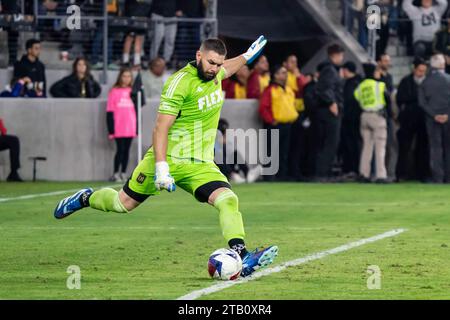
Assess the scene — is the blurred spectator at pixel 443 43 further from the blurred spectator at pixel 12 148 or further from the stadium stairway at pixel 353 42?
the blurred spectator at pixel 12 148

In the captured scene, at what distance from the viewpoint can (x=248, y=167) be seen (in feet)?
84.2

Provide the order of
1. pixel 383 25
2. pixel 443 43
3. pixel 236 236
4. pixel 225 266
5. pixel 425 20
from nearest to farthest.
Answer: pixel 225 266, pixel 236 236, pixel 443 43, pixel 425 20, pixel 383 25

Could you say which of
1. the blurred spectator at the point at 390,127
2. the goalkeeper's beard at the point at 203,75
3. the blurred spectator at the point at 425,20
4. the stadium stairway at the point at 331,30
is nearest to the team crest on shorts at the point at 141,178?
the goalkeeper's beard at the point at 203,75

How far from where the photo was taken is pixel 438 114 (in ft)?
84.2

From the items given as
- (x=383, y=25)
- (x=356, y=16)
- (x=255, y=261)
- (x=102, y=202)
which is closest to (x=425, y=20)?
(x=383, y=25)

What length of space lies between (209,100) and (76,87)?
1452cm

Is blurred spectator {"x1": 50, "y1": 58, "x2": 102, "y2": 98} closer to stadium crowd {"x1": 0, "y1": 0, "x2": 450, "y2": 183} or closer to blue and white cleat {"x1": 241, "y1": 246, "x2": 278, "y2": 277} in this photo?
stadium crowd {"x1": 0, "y1": 0, "x2": 450, "y2": 183}

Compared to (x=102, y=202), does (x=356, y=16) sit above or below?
above

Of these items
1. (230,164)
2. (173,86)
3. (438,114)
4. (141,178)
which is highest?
(173,86)

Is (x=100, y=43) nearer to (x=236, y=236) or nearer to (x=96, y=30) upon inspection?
(x=96, y=30)

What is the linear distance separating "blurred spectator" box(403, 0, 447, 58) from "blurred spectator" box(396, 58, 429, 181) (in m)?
2.78

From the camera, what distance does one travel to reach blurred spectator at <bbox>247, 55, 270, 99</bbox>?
27.0 metres

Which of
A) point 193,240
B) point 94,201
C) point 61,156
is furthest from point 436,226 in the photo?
point 61,156

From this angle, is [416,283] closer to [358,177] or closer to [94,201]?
[94,201]
